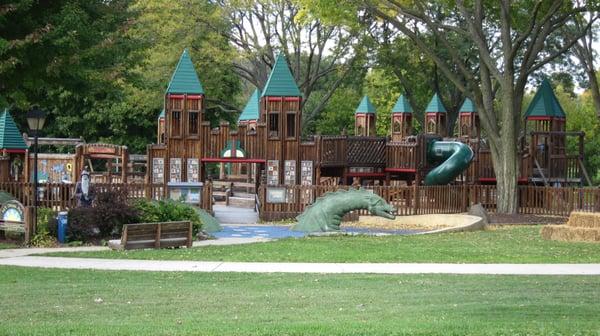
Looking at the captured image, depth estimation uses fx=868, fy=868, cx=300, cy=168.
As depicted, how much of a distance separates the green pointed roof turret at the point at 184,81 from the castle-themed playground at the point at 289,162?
0.04 m

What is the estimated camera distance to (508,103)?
3444 cm

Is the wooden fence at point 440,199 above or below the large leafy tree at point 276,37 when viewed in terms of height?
below

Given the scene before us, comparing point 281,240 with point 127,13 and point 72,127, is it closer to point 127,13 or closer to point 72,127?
point 127,13

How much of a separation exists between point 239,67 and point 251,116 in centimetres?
483

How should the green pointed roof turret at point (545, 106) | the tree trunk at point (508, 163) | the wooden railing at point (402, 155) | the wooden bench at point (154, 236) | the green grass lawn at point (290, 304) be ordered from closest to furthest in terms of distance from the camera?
the green grass lawn at point (290, 304)
the wooden bench at point (154, 236)
the tree trunk at point (508, 163)
the wooden railing at point (402, 155)
the green pointed roof turret at point (545, 106)

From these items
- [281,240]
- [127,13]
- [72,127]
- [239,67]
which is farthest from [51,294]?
[72,127]

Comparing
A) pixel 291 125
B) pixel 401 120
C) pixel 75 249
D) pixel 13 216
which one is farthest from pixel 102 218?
pixel 401 120

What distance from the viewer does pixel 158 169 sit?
3744cm

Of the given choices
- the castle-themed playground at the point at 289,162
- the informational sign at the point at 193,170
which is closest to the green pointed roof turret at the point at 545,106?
the castle-themed playground at the point at 289,162

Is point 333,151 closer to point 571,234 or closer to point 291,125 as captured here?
point 291,125

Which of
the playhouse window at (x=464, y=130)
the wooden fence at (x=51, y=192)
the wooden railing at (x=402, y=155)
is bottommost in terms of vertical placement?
the wooden fence at (x=51, y=192)

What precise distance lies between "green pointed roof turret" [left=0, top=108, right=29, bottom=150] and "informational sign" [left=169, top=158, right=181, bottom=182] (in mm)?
7036

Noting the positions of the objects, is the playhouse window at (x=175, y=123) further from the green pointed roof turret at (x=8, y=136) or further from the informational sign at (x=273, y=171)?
the green pointed roof turret at (x=8, y=136)

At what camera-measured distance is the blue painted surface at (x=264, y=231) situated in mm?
25984
